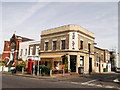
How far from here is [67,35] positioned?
25.0 metres

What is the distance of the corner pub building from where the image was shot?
80.0 ft

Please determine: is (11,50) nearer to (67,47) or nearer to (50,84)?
(67,47)

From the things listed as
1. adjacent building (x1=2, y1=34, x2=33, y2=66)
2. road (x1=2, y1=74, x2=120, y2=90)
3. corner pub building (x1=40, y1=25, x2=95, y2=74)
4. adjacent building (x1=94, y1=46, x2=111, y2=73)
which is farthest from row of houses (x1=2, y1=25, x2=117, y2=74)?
road (x1=2, y1=74, x2=120, y2=90)

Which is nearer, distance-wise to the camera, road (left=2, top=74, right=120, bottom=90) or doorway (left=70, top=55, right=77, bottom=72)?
road (left=2, top=74, right=120, bottom=90)

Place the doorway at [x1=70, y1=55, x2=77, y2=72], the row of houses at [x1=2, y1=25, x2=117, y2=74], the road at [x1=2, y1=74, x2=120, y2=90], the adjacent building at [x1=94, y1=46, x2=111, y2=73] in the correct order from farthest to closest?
the adjacent building at [x1=94, y1=46, x2=111, y2=73] → the doorway at [x1=70, y1=55, x2=77, y2=72] → the row of houses at [x1=2, y1=25, x2=117, y2=74] → the road at [x1=2, y1=74, x2=120, y2=90]

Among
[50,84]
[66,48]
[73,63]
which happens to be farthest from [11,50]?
[50,84]

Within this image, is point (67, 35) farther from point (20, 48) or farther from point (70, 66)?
point (20, 48)

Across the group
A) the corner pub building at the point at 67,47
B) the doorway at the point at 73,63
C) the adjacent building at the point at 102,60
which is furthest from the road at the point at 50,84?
the adjacent building at the point at 102,60

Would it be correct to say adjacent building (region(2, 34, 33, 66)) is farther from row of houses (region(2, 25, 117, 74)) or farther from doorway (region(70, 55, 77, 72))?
doorway (region(70, 55, 77, 72))

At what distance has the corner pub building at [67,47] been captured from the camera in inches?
960

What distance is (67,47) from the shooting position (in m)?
24.6

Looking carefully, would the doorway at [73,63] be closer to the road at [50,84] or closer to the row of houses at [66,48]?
the row of houses at [66,48]

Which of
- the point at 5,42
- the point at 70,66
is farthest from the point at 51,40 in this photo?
the point at 5,42

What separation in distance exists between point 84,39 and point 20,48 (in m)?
17.3
